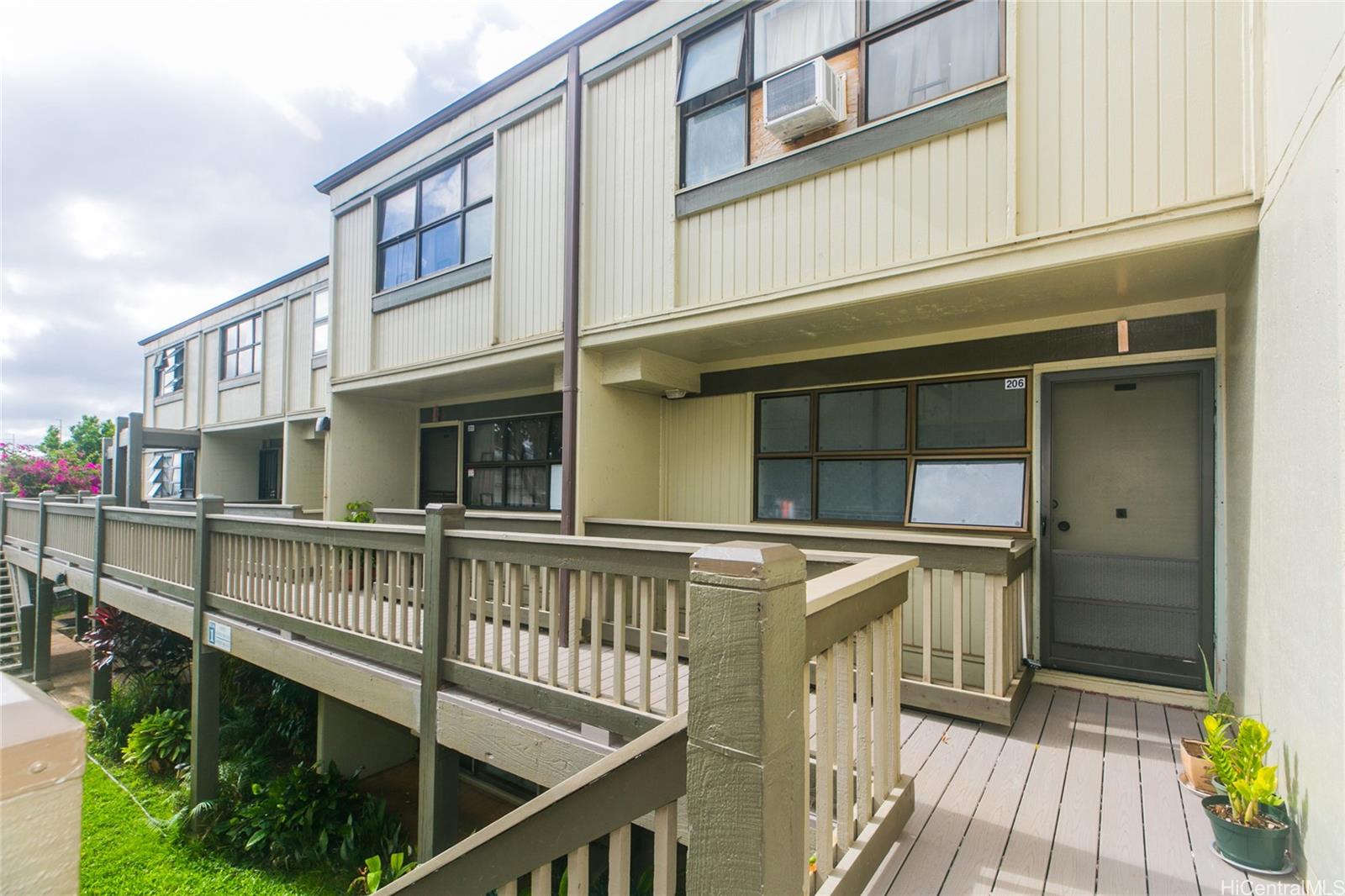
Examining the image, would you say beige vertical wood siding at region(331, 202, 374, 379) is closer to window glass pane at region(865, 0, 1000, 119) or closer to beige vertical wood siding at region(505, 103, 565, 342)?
beige vertical wood siding at region(505, 103, 565, 342)

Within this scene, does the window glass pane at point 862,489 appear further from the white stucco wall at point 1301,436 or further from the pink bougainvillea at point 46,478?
the pink bougainvillea at point 46,478

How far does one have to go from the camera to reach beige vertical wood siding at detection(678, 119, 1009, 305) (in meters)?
3.70

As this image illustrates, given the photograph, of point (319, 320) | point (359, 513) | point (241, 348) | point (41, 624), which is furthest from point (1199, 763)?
point (241, 348)

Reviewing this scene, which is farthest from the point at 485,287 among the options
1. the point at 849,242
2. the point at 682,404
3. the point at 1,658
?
the point at 1,658

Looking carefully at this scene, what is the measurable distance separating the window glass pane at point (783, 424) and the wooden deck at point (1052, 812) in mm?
2640

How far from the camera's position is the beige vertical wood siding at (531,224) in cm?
596

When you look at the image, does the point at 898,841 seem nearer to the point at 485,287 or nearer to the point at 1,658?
the point at 485,287

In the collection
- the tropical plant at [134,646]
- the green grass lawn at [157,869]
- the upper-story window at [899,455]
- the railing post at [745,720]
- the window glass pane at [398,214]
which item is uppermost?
the window glass pane at [398,214]

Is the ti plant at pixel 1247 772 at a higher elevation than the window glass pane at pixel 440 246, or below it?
below

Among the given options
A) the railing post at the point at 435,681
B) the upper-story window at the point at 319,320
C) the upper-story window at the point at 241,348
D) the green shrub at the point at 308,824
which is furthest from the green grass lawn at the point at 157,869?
the upper-story window at the point at 241,348

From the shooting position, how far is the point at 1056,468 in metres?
4.47

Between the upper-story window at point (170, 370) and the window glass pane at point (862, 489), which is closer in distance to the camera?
the window glass pane at point (862, 489)

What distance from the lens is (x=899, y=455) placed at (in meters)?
5.00

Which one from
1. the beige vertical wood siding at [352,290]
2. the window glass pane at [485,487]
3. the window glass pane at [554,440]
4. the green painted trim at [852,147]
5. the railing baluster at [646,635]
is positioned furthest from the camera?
the window glass pane at [485,487]
